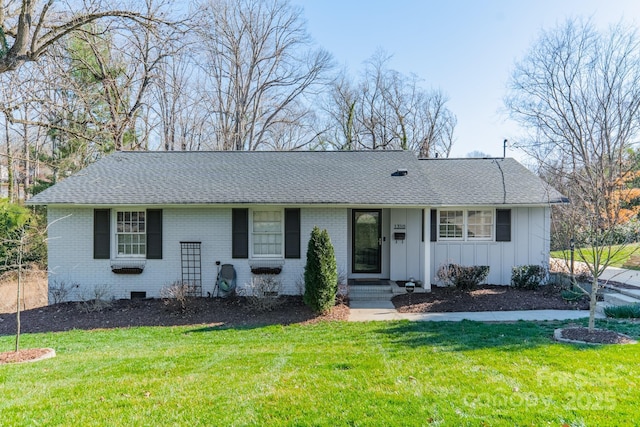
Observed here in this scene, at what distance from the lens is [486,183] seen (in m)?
11.8

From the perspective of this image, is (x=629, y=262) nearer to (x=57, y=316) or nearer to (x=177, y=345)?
(x=177, y=345)

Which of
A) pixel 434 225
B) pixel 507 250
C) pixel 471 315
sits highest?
pixel 434 225

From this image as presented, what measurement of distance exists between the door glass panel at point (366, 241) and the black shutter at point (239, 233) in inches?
130

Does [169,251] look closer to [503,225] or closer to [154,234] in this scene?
[154,234]

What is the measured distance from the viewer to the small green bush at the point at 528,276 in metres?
10.4

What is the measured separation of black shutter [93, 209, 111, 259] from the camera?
990cm

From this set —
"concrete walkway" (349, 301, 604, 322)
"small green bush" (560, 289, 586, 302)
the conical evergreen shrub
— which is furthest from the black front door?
"small green bush" (560, 289, 586, 302)

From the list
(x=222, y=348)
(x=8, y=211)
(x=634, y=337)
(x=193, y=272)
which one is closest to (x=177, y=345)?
(x=222, y=348)

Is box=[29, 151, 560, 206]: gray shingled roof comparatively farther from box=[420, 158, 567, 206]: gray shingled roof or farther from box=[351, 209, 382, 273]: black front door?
box=[351, 209, 382, 273]: black front door

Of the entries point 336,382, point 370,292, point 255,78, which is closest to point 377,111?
point 255,78

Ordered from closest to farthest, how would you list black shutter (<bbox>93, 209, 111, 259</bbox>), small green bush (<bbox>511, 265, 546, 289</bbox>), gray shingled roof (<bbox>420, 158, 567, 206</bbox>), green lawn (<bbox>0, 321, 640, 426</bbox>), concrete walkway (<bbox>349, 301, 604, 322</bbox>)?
green lawn (<bbox>0, 321, 640, 426</bbox>) < concrete walkway (<bbox>349, 301, 604, 322</bbox>) < black shutter (<bbox>93, 209, 111, 259</bbox>) < small green bush (<bbox>511, 265, 546, 289</bbox>) < gray shingled roof (<bbox>420, 158, 567, 206</bbox>)

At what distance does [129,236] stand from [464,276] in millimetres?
9154

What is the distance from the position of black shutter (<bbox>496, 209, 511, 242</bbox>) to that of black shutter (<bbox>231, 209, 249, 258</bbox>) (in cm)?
732

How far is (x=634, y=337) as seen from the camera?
5902mm
